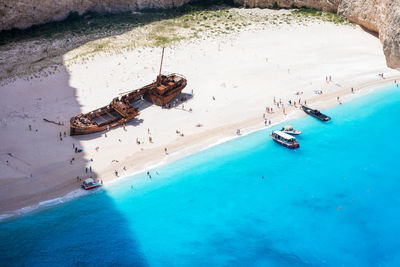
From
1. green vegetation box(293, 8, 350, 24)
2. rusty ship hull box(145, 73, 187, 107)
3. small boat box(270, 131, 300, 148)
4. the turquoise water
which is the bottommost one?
the turquoise water

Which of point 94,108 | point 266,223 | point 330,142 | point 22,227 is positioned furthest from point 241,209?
point 94,108

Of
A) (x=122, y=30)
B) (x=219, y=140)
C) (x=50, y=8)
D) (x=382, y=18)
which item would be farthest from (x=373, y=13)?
(x=50, y=8)

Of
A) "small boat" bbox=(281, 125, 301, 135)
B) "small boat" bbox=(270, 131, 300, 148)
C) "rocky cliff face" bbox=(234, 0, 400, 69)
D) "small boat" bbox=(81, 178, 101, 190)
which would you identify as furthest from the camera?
"rocky cliff face" bbox=(234, 0, 400, 69)

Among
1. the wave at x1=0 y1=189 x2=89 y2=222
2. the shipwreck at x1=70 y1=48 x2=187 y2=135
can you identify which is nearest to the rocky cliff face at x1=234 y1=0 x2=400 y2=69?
the shipwreck at x1=70 y1=48 x2=187 y2=135

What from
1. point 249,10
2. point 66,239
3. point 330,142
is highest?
point 249,10

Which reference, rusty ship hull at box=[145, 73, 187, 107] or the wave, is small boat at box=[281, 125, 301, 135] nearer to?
rusty ship hull at box=[145, 73, 187, 107]

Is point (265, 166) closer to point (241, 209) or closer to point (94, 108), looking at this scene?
point (241, 209)

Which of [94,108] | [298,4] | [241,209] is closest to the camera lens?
[241,209]
